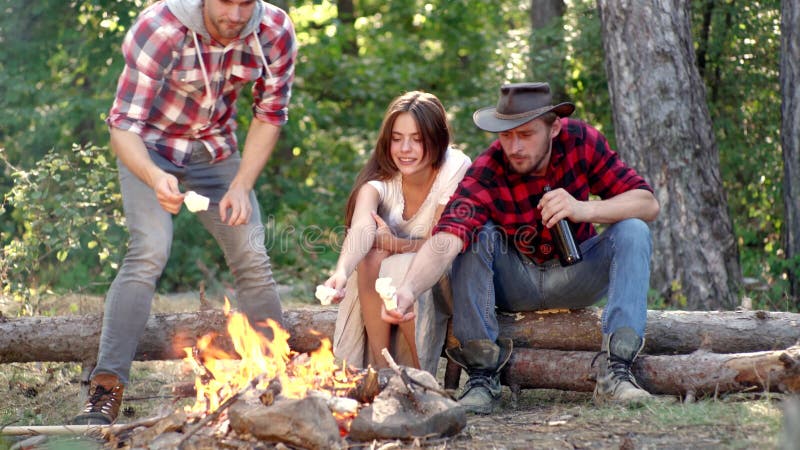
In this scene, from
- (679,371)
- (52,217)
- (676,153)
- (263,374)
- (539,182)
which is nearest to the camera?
(263,374)

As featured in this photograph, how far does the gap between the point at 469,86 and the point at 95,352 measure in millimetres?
10710

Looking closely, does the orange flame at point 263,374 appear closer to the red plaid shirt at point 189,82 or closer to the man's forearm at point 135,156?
the man's forearm at point 135,156

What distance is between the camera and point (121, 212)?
789cm

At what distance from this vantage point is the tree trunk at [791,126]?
6.57 metres

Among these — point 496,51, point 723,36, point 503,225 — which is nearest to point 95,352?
point 503,225

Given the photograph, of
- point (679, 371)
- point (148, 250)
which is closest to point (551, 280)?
point (679, 371)

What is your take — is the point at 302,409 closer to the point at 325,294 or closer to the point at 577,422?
the point at 325,294

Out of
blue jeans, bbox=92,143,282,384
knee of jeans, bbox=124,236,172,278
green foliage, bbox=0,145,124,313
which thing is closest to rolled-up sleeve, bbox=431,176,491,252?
blue jeans, bbox=92,143,282,384

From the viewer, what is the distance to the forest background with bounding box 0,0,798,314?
6914 millimetres

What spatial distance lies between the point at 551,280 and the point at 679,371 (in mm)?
767

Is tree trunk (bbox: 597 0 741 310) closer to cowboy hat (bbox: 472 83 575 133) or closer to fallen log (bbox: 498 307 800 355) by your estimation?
fallen log (bbox: 498 307 800 355)

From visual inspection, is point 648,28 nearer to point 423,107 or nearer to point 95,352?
point 423,107

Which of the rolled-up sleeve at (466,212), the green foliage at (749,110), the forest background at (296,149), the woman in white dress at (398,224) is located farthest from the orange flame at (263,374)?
the green foliage at (749,110)

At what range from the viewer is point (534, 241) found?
192 inches
